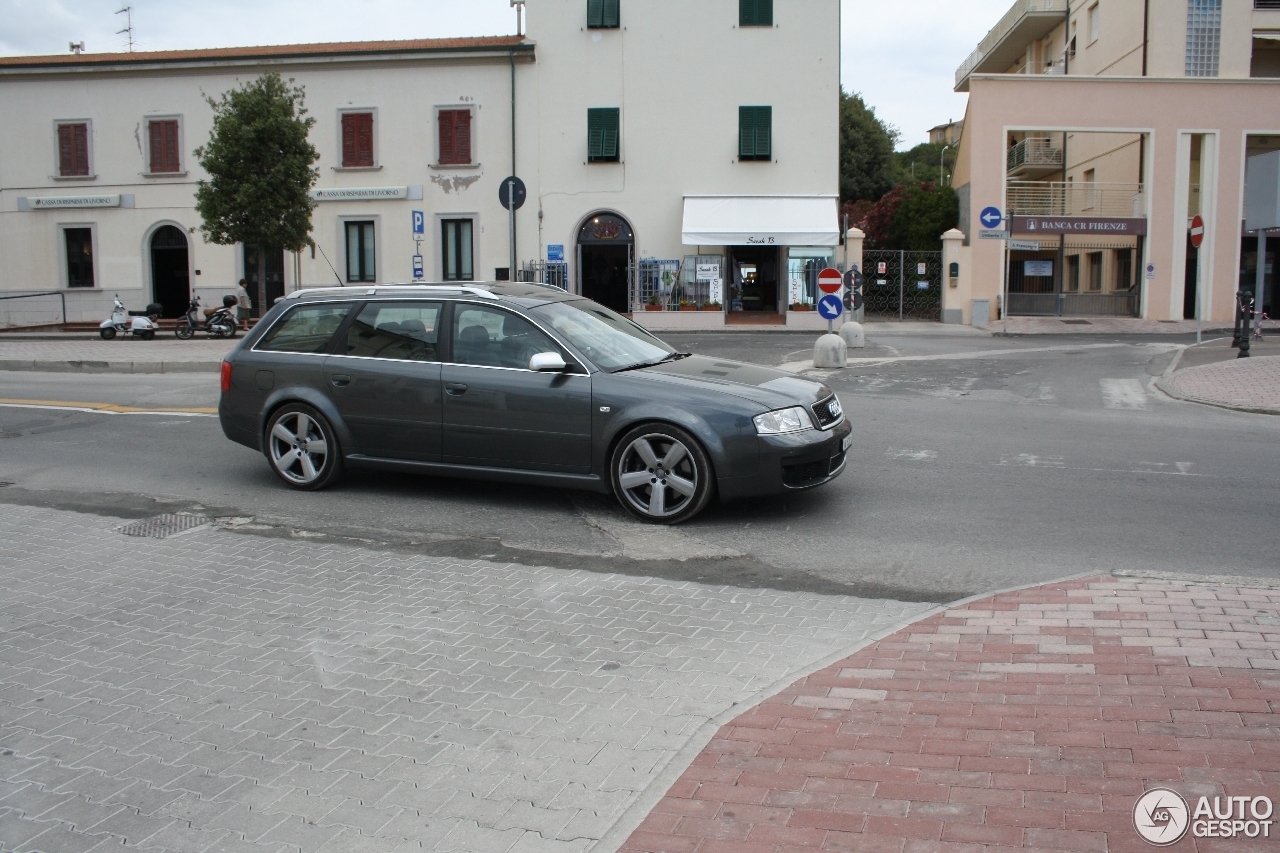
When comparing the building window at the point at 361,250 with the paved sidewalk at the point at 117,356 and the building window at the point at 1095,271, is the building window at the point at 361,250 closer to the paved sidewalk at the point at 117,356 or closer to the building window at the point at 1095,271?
the paved sidewalk at the point at 117,356

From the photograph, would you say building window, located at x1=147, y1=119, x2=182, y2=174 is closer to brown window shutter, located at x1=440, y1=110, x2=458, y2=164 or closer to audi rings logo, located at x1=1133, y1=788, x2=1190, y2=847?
brown window shutter, located at x1=440, y1=110, x2=458, y2=164

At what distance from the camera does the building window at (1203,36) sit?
35812 mm

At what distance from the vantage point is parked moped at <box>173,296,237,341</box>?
26766mm

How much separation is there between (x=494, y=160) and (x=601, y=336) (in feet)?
90.4

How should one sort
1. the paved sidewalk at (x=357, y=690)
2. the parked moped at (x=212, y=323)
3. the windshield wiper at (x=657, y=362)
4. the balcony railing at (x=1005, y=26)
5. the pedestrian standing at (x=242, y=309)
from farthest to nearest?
the balcony railing at (x=1005, y=26)
the pedestrian standing at (x=242, y=309)
the parked moped at (x=212, y=323)
the windshield wiper at (x=657, y=362)
the paved sidewalk at (x=357, y=690)

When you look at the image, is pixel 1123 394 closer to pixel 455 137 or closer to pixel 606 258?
→ pixel 606 258

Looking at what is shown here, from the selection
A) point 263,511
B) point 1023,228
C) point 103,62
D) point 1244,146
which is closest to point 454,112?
point 103,62

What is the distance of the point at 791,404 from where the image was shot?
7.25m

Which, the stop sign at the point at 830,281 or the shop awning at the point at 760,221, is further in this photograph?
the shop awning at the point at 760,221

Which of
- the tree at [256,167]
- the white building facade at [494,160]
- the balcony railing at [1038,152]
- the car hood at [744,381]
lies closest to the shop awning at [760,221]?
the white building facade at [494,160]

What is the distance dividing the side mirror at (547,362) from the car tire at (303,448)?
1821mm

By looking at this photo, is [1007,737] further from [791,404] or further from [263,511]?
[263,511]

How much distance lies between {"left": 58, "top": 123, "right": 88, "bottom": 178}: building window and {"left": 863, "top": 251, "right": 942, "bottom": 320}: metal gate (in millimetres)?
25505

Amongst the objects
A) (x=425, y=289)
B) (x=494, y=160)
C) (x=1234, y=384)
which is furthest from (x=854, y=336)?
(x=494, y=160)
